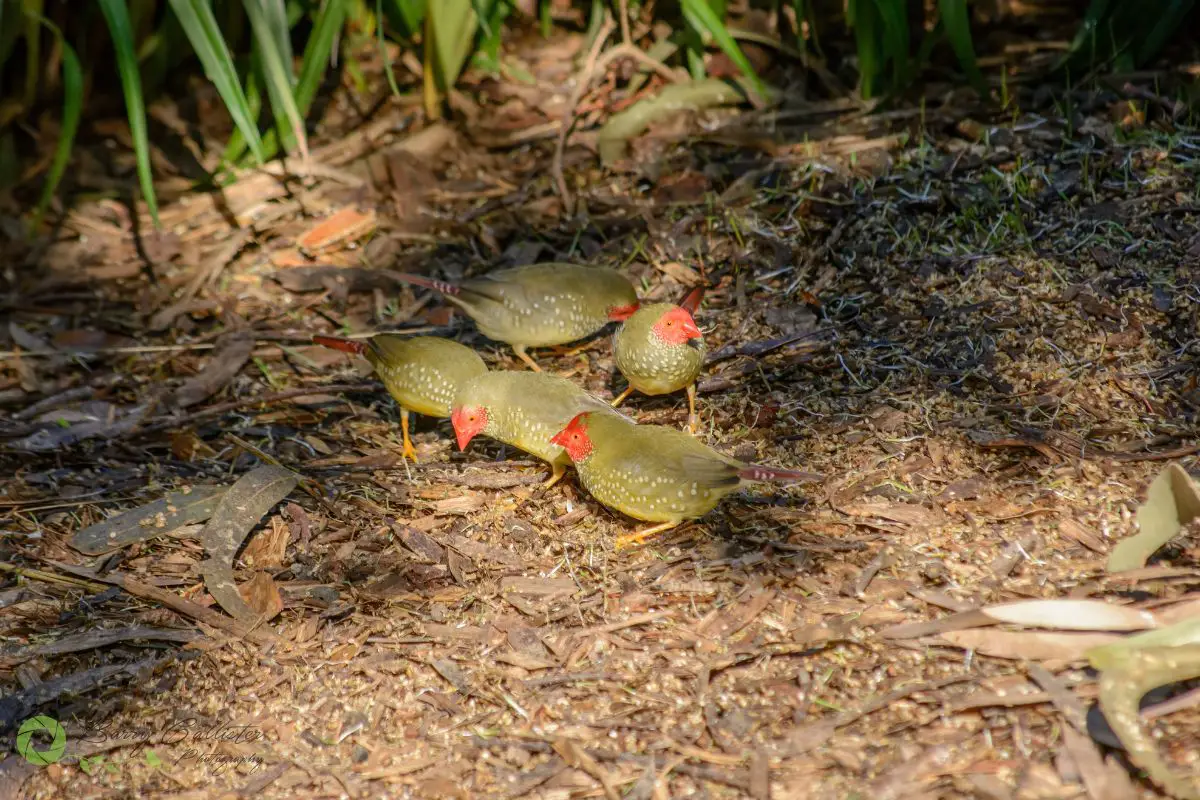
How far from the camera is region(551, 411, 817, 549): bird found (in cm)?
323

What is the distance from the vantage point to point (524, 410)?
3.72 meters

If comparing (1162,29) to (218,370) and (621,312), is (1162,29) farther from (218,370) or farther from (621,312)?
(218,370)

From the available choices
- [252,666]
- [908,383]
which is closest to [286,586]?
[252,666]

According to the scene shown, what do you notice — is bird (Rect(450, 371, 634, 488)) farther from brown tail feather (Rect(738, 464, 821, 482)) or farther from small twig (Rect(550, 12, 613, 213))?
small twig (Rect(550, 12, 613, 213))

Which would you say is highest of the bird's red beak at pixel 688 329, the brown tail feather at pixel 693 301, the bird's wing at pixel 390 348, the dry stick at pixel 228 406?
the bird's red beak at pixel 688 329

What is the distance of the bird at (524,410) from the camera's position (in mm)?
3676

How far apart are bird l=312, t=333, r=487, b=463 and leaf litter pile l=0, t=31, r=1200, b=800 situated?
19 centimetres

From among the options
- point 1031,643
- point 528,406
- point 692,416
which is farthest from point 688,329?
point 1031,643

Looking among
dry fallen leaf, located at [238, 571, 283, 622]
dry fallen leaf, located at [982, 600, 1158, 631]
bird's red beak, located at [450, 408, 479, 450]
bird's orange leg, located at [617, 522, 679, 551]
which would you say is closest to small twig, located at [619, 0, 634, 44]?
bird's red beak, located at [450, 408, 479, 450]

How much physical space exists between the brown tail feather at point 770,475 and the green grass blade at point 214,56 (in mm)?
2485

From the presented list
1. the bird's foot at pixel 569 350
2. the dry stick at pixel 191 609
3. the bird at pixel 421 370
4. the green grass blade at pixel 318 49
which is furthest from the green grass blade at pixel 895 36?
the dry stick at pixel 191 609

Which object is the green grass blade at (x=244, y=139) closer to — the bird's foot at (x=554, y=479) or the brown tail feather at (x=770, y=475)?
the bird's foot at (x=554, y=479)

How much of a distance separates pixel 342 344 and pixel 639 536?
1.52 metres

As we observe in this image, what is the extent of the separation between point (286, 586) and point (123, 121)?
3530 mm
